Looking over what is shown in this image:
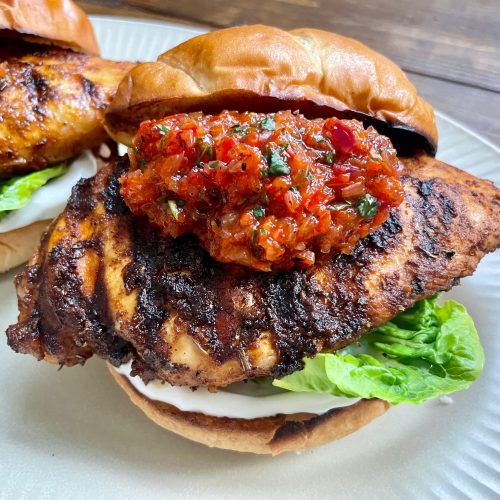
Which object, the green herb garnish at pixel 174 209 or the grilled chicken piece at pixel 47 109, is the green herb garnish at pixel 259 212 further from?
the grilled chicken piece at pixel 47 109

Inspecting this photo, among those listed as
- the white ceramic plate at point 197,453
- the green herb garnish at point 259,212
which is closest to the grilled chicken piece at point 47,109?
the white ceramic plate at point 197,453

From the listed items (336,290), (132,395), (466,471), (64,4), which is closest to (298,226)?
(336,290)

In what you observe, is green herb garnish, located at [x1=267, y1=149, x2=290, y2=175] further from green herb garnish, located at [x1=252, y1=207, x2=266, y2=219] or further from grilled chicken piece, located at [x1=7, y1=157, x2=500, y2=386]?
grilled chicken piece, located at [x1=7, y1=157, x2=500, y2=386]

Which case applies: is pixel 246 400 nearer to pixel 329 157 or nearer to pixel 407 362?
pixel 407 362

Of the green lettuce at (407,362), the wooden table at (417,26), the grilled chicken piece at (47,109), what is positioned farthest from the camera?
the wooden table at (417,26)

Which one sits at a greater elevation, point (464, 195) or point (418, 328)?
point (464, 195)

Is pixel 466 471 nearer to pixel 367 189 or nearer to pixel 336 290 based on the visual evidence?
pixel 336 290

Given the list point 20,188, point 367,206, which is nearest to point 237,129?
point 367,206

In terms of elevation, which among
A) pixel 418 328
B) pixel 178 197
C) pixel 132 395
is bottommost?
pixel 132 395
